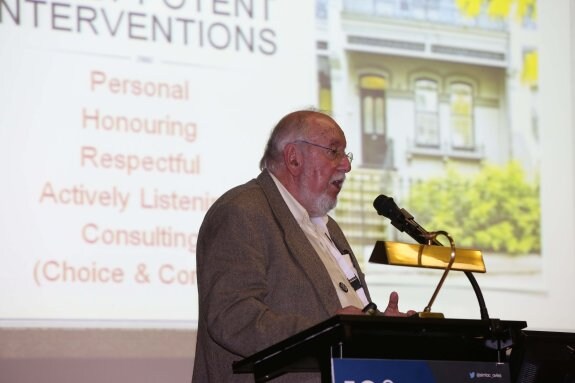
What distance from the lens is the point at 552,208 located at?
5391mm

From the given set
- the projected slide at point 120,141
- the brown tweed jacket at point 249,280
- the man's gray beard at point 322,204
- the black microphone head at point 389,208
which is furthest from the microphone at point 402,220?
the projected slide at point 120,141

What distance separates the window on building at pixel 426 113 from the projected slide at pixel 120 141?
0.62 m

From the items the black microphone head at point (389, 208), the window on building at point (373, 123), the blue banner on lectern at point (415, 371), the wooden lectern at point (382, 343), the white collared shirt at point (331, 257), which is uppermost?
the window on building at point (373, 123)

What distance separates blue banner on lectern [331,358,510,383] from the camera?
2.50 m

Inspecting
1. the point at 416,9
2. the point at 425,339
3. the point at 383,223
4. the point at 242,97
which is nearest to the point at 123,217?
the point at 242,97

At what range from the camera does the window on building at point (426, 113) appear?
529 cm

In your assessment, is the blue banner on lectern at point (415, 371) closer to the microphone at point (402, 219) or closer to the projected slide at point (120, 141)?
the microphone at point (402, 219)

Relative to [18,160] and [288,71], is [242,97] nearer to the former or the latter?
[288,71]

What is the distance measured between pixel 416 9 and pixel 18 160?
6.82 feet

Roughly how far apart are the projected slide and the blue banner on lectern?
216 centimetres

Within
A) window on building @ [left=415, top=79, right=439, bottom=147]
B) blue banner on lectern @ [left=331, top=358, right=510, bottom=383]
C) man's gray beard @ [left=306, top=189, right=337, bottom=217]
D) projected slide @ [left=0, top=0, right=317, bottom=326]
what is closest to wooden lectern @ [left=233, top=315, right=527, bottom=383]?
blue banner on lectern @ [left=331, top=358, right=510, bottom=383]

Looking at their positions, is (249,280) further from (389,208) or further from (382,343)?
(382,343)

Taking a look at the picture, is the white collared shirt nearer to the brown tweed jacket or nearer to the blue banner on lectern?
the brown tweed jacket

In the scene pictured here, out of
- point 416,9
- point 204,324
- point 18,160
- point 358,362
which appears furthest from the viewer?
point 416,9
